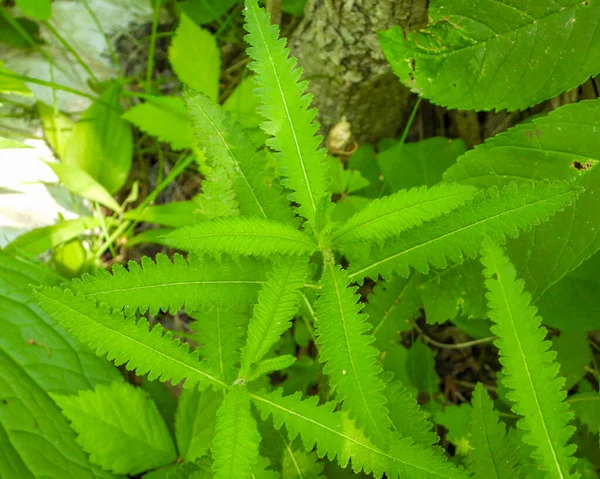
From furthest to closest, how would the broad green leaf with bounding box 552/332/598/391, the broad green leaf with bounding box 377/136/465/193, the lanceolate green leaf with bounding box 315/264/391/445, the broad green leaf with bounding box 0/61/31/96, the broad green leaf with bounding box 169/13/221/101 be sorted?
the broad green leaf with bounding box 169/13/221/101 → the broad green leaf with bounding box 0/61/31/96 → the broad green leaf with bounding box 377/136/465/193 → the broad green leaf with bounding box 552/332/598/391 → the lanceolate green leaf with bounding box 315/264/391/445

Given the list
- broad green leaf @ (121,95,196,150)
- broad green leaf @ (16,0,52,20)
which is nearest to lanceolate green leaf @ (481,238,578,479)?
broad green leaf @ (121,95,196,150)

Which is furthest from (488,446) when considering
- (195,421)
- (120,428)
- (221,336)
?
(120,428)

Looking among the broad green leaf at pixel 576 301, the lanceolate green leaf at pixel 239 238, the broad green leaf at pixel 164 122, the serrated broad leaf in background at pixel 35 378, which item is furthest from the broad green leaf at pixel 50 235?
the broad green leaf at pixel 576 301

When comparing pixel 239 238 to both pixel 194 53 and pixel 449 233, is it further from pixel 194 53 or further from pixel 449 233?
pixel 194 53

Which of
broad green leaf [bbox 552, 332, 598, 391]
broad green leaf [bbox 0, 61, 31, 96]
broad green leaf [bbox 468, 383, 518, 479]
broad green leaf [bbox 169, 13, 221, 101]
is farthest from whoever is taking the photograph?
broad green leaf [bbox 169, 13, 221, 101]

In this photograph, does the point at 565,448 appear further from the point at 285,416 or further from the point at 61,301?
the point at 61,301

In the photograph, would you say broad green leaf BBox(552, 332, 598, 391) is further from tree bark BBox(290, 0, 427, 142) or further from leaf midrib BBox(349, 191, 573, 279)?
tree bark BBox(290, 0, 427, 142)

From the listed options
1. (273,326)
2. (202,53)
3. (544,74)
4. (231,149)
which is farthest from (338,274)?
(202,53)
